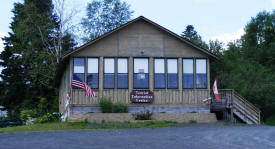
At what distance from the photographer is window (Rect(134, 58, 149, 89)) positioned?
1001 inches

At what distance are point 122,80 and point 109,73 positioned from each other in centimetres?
96

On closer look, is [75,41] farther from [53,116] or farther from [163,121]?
[163,121]

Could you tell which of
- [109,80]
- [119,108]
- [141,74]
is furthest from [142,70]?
[119,108]

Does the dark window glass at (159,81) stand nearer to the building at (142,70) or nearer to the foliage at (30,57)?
the building at (142,70)

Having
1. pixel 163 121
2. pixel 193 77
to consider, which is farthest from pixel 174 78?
pixel 163 121

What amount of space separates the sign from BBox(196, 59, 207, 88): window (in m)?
3.41

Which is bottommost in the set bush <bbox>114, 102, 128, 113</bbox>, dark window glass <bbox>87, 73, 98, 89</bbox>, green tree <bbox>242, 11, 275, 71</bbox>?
bush <bbox>114, 102, 128, 113</bbox>

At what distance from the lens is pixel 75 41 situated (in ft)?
146

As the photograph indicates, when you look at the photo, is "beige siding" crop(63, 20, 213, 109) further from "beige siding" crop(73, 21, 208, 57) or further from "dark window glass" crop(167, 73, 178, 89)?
"dark window glass" crop(167, 73, 178, 89)

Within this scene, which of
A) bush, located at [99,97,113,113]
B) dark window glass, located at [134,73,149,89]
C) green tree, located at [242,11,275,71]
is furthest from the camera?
green tree, located at [242,11,275,71]

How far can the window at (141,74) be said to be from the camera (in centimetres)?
2544

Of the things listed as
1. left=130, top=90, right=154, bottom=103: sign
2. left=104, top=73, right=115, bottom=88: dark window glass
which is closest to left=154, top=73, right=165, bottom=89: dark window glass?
left=130, top=90, right=154, bottom=103: sign

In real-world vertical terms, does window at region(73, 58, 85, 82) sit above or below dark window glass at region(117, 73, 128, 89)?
above

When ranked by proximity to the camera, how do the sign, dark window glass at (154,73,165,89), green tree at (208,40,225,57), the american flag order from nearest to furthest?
the american flag, the sign, dark window glass at (154,73,165,89), green tree at (208,40,225,57)
